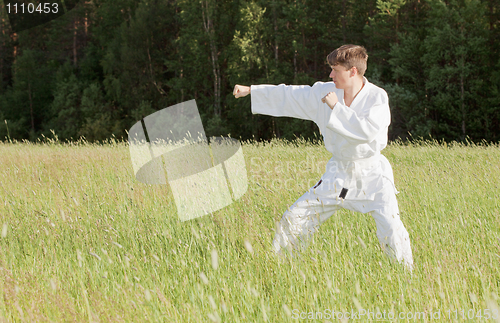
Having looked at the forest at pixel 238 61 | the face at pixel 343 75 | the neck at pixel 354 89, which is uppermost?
the face at pixel 343 75

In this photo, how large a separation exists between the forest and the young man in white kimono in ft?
35.2

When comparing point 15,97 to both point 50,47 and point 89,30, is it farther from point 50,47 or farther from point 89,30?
point 89,30

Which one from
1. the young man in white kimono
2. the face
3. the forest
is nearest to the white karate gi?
the young man in white kimono

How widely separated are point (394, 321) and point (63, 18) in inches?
1609

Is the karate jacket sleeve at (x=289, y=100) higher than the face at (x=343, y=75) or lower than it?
lower

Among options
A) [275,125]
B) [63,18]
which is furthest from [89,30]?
[275,125]

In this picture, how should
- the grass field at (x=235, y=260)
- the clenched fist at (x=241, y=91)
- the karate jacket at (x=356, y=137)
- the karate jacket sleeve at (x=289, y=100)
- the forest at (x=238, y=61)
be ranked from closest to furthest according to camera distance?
the grass field at (x=235, y=260) → the karate jacket at (x=356, y=137) → the clenched fist at (x=241, y=91) → the karate jacket sleeve at (x=289, y=100) → the forest at (x=238, y=61)

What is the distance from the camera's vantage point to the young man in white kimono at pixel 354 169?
2.74 metres

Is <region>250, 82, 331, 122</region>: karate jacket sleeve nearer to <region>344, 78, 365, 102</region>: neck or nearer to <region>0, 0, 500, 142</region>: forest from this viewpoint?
<region>344, 78, 365, 102</region>: neck

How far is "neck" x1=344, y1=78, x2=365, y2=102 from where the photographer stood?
10.00ft

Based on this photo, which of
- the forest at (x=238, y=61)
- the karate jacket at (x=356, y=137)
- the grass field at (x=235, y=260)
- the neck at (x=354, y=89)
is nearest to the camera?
the grass field at (x=235, y=260)

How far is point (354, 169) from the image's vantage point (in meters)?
2.98

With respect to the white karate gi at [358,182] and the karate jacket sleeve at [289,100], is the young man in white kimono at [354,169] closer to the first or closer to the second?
the white karate gi at [358,182]

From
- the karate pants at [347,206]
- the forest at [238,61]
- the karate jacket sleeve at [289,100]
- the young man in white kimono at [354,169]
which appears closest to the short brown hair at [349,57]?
the young man in white kimono at [354,169]
